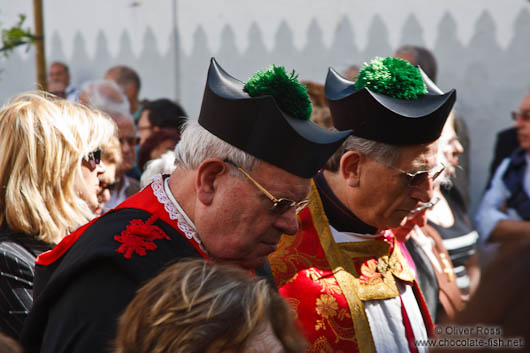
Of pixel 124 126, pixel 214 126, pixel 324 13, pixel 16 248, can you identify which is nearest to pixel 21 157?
pixel 16 248

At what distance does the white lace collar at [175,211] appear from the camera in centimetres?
244

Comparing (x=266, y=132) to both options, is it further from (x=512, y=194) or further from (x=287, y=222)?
(x=512, y=194)

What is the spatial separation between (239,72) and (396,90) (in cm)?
671

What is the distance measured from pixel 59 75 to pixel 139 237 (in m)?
7.63

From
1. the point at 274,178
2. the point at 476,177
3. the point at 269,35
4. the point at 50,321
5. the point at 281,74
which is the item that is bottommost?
the point at 476,177

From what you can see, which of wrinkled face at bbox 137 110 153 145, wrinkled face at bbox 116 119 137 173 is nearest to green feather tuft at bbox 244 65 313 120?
wrinkled face at bbox 116 119 137 173

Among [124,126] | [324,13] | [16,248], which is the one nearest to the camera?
[16,248]

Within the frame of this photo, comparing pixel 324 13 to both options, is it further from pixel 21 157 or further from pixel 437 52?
pixel 21 157

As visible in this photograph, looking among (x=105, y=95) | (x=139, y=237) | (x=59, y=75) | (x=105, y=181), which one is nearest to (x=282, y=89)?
(x=139, y=237)

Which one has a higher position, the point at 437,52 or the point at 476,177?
the point at 437,52

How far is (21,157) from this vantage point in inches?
122

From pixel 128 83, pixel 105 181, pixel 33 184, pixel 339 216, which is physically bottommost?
pixel 128 83

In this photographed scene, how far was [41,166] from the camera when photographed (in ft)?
10.2

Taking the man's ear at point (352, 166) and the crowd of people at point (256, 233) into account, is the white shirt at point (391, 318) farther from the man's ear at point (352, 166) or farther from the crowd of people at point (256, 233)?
the man's ear at point (352, 166)
